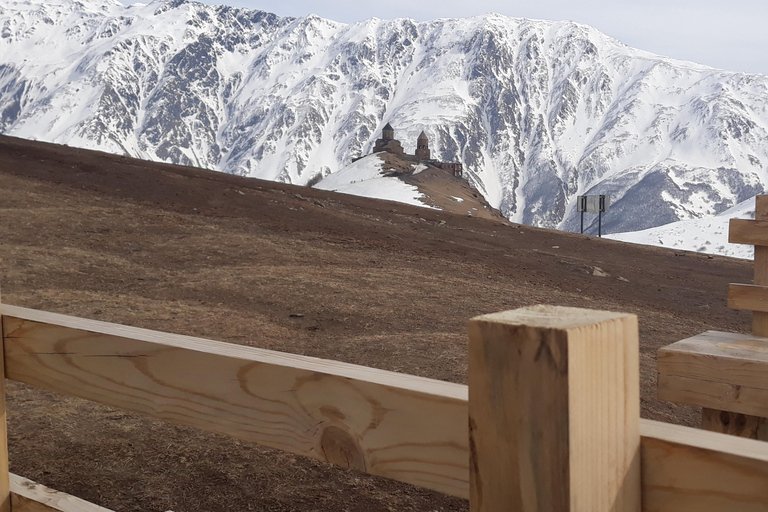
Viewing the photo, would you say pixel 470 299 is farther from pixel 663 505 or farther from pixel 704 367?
pixel 663 505

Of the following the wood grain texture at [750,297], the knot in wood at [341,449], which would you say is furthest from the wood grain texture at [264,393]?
the wood grain texture at [750,297]

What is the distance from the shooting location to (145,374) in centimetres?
164

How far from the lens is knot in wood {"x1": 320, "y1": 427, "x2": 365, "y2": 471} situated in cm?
132

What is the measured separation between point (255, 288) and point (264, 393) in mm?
9503

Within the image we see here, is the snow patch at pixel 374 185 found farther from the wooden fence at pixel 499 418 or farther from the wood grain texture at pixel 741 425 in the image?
the wooden fence at pixel 499 418

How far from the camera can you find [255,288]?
35.4 feet

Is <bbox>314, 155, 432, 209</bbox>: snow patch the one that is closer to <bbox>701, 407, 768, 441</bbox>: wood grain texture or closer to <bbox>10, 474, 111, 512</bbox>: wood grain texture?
<bbox>701, 407, 768, 441</bbox>: wood grain texture

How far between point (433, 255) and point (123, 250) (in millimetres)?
6313

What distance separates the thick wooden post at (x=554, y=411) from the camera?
37.3 inches

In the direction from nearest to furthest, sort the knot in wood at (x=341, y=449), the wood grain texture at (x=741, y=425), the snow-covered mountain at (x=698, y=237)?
1. the knot in wood at (x=341, y=449)
2. the wood grain texture at (x=741, y=425)
3. the snow-covered mountain at (x=698, y=237)

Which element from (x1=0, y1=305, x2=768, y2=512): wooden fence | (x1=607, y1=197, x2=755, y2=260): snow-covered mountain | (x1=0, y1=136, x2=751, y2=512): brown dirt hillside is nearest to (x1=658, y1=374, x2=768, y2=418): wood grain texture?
(x1=0, y1=305, x2=768, y2=512): wooden fence

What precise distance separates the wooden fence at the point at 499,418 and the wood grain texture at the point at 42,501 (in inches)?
17.9

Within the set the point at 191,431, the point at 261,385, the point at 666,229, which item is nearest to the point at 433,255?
the point at 191,431

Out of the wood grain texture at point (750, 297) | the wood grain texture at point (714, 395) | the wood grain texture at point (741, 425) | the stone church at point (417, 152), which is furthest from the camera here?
the stone church at point (417, 152)
